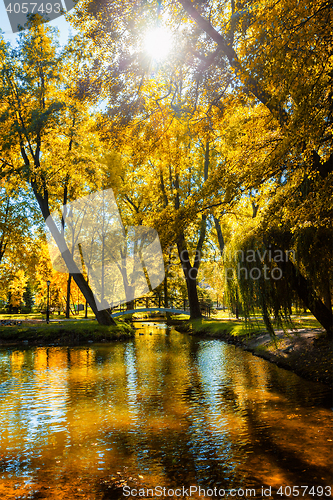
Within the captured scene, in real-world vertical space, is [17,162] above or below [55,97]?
below

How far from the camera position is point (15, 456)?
209 inches

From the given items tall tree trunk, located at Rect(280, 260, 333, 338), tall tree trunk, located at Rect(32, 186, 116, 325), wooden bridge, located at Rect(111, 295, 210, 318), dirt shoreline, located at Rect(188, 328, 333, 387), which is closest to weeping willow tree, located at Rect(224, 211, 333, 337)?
tall tree trunk, located at Rect(280, 260, 333, 338)

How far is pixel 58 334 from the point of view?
2045 centimetres

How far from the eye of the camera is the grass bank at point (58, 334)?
20.1m

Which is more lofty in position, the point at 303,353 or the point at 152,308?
the point at 152,308

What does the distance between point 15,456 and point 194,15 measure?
8.59 metres

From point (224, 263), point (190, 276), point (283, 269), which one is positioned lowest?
point (283, 269)

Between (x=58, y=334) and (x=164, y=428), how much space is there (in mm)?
15503

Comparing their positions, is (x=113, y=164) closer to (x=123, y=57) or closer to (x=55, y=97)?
(x=55, y=97)

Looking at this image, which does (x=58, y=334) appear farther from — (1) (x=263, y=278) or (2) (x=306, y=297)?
(2) (x=306, y=297)

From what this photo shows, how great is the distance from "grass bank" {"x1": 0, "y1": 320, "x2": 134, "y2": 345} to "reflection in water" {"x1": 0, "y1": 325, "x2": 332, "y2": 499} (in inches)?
355

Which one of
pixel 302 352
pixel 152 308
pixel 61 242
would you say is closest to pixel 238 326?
pixel 302 352

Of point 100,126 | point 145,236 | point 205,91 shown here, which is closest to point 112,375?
point 100,126

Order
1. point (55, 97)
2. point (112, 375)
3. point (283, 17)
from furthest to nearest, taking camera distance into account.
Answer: point (55, 97) < point (112, 375) < point (283, 17)
